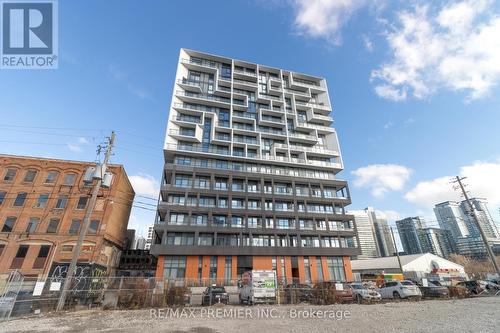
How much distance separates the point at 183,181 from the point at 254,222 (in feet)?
50.9

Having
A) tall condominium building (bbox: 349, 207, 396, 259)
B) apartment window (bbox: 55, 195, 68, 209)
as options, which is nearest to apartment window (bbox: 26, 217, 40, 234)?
apartment window (bbox: 55, 195, 68, 209)

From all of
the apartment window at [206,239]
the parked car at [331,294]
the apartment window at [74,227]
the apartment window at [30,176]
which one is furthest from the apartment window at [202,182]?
the parked car at [331,294]

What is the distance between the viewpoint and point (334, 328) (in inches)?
393

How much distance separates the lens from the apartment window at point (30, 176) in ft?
118

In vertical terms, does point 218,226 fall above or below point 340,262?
above

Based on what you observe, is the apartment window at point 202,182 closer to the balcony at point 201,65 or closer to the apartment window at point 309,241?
the apartment window at point 309,241

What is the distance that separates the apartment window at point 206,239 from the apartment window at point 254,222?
719 cm

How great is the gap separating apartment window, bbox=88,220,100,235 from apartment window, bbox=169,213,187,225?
10.5m

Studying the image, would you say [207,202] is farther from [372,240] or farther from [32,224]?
[372,240]

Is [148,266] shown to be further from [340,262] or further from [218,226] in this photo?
[340,262]

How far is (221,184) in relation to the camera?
149 ft

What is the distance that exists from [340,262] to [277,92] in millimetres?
42289

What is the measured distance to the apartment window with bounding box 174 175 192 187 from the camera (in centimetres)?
4302

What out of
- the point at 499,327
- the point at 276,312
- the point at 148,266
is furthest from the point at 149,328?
the point at 148,266
